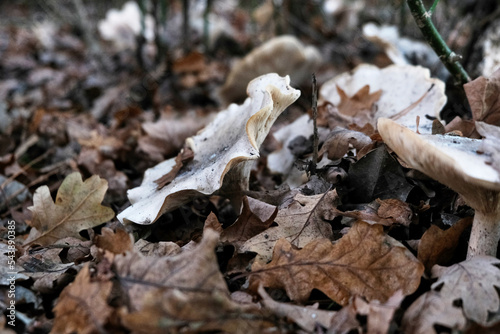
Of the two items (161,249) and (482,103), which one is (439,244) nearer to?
(482,103)

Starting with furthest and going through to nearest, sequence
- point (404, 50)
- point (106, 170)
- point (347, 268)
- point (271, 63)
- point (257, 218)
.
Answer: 1. point (271, 63)
2. point (404, 50)
3. point (106, 170)
4. point (257, 218)
5. point (347, 268)

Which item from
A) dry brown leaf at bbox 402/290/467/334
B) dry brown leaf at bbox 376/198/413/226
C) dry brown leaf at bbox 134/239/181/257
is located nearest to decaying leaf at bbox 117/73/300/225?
dry brown leaf at bbox 134/239/181/257

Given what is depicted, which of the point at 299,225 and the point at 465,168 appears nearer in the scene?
the point at 465,168

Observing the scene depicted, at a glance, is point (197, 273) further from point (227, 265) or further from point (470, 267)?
point (470, 267)

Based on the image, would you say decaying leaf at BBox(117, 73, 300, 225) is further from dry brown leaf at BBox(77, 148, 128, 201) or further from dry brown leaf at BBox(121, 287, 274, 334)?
dry brown leaf at BBox(121, 287, 274, 334)

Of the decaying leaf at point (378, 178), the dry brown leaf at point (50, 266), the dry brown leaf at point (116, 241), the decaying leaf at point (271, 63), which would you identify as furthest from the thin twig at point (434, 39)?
the dry brown leaf at point (50, 266)

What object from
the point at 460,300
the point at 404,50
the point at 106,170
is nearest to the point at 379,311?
the point at 460,300
